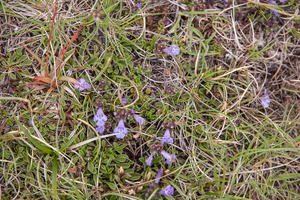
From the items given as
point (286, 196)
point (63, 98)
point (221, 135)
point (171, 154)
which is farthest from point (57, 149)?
point (286, 196)

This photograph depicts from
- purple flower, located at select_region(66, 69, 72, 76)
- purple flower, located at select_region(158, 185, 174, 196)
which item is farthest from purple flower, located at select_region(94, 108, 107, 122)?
purple flower, located at select_region(158, 185, 174, 196)

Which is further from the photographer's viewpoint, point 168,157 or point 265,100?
point 265,100

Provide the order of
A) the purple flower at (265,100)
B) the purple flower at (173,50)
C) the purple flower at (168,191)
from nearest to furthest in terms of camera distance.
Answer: the purple flower at (168,191) → the purple flower at (173,50) → the purple flower at (265,100)

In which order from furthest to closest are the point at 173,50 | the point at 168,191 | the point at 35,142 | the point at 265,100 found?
the point at 265,100 → the point at 173,50 → the point at 168,191 → the point at 35,142

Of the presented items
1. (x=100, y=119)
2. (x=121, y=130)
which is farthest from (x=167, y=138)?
(x=100, y=119)

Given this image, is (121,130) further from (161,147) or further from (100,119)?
(161,147)

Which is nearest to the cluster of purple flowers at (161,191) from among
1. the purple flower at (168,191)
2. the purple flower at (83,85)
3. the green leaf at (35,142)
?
the purple flower at (168,191)

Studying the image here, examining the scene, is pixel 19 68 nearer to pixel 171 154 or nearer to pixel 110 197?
pixel 110 197

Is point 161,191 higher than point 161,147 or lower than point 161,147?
lower

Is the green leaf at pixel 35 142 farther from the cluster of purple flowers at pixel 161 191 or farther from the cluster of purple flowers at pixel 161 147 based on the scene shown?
the cluster of purple flowers at pixel 161 191
